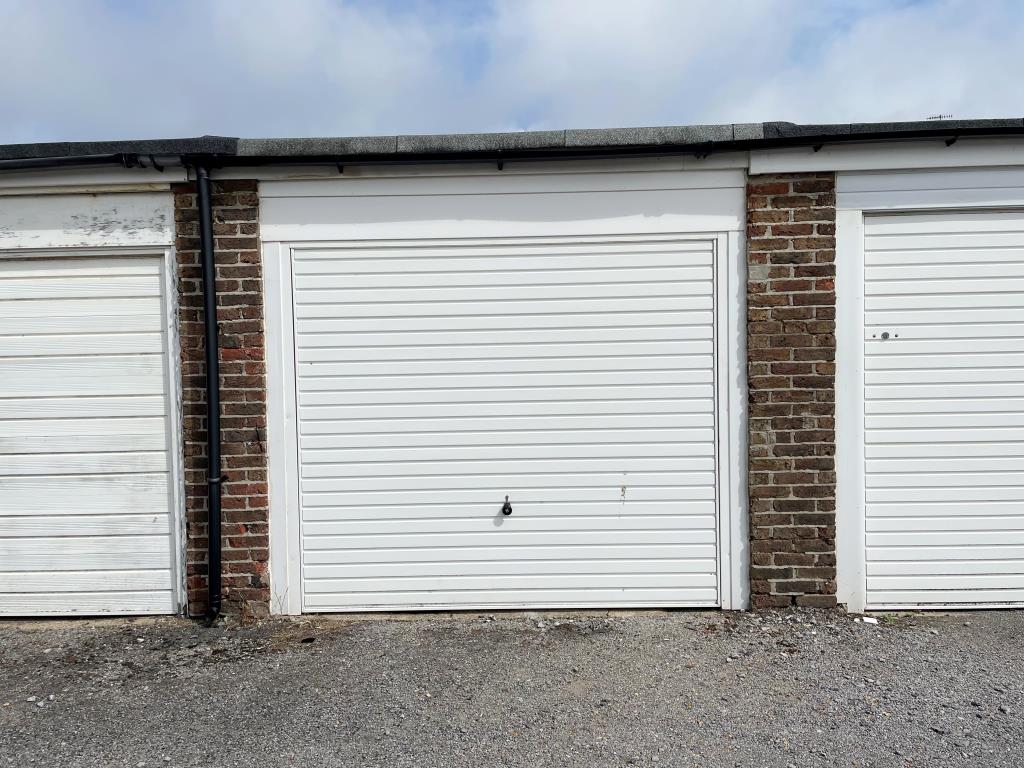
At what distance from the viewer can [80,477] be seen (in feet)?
14.1

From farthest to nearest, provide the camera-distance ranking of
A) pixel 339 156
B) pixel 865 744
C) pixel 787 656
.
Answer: pixel 339 156 < pixel 787 656 < pixel 865 744

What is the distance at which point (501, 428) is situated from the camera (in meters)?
4.30

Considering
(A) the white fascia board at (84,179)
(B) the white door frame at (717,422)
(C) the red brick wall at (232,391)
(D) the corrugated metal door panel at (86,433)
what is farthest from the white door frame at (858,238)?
(D) the corrugated metal door panel at (86,433)

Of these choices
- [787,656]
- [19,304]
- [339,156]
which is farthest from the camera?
[19,304]

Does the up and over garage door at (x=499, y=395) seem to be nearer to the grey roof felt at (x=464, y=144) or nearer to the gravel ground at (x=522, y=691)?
the grey roof felt at (x=464, y=144)

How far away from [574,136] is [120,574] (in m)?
4.08

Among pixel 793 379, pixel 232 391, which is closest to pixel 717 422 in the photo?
pixel 793 379

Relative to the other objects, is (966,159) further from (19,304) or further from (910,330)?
(19,304)

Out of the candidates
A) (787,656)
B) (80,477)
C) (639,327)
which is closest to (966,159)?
(639,327)

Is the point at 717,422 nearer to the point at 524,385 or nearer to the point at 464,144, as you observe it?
the point at 524,385

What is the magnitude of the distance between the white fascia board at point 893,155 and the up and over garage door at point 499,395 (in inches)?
25.8

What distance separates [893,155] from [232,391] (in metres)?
4.40

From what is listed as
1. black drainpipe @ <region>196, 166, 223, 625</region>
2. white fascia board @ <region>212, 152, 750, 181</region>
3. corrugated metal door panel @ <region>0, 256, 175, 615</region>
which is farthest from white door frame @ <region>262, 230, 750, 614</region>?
corrugated metal door panel @ <region>0, 256, 175, 615</region>

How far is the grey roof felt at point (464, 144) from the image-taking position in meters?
4.01
